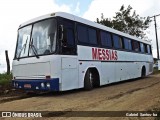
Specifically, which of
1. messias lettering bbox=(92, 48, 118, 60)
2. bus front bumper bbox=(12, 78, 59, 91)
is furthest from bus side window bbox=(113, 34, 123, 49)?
bus front bumper bbox=(12, 78, 59, 91)

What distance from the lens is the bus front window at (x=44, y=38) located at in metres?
10.6

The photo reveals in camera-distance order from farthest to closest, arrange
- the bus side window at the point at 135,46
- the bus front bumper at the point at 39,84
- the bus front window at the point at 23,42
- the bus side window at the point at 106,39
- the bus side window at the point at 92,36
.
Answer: the bus side window at the point at 135,46
the bus side window at the point at 106,39
the bus side window at the point at 92,36
the bus front window at the point at 23,42
the bus front bumper at the point at 39,84

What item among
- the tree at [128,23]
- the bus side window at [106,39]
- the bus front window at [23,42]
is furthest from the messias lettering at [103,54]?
the tree at [128,23]

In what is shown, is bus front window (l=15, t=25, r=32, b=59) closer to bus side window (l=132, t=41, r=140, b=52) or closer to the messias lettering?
the messias lettering

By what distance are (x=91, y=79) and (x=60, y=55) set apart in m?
2.96

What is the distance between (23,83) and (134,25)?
124ft

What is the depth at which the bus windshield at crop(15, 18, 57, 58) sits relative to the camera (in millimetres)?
10625

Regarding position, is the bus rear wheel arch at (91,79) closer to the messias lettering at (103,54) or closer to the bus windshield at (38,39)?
the messias lettering at (103,54)

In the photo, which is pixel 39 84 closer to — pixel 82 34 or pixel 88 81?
pixel 88 81

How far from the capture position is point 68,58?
11008mm

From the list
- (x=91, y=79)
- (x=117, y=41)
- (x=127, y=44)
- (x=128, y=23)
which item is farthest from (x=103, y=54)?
(x=128, y=23)

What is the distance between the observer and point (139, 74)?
2109 centimetres

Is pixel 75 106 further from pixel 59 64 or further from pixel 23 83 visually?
pixel 23 83

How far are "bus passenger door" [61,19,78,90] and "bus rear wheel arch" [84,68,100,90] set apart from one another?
3.33 ft
